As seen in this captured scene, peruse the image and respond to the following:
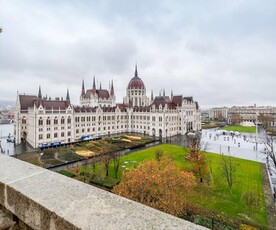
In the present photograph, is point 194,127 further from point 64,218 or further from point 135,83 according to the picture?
point 64,218

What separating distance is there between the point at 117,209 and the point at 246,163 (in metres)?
36.8

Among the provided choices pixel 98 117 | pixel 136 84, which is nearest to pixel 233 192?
pixel 98 117

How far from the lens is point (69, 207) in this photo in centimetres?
229

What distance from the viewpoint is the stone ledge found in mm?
2023

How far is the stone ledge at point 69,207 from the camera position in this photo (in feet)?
6.64

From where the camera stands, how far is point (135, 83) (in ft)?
286

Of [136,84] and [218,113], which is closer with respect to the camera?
[136,84]

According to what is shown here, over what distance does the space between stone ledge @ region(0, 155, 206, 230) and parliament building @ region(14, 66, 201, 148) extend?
51.3m

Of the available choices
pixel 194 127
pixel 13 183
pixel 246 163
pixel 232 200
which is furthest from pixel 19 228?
pixel 194 127

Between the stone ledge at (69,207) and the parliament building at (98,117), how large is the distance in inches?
2021

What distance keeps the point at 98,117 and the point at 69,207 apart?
6509 centimetres

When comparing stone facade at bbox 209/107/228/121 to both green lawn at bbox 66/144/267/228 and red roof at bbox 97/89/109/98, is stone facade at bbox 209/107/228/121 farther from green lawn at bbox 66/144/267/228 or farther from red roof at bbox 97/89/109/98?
green lawn at bbox 66/144/267/228

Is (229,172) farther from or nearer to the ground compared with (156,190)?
nearer to the ground

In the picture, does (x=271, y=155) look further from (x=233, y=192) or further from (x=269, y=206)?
(x=233, y=192)
